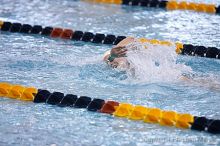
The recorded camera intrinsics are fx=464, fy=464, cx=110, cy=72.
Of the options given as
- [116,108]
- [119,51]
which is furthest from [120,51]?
[116,108]

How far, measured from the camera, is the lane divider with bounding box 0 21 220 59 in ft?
16.5

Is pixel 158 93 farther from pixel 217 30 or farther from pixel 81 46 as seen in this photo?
pixel 217 30

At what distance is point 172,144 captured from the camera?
115 inches

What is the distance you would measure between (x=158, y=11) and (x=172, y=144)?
4.20m

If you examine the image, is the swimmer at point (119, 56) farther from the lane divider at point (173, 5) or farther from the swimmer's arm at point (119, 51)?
the lane divider at point (173, 5)


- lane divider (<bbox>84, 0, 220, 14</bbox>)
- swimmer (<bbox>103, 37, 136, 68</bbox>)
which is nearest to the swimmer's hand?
swimmer (<bbox>103, 37, 136, 68</bbox>)

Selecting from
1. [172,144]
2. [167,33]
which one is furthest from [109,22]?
[172,144]

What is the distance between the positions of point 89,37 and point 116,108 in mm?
2125

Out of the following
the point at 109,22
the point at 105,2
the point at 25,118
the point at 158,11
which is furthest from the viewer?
the point at 105,2

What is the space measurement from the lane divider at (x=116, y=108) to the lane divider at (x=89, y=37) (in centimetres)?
158

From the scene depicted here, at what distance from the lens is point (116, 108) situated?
349cm

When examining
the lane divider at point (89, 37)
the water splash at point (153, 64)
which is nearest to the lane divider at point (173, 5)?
the lane divider at point (89, 37)

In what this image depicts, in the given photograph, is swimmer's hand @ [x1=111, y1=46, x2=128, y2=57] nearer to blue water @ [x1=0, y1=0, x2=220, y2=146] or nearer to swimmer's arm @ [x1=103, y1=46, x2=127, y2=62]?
swimmer's arm @ [x1=103, y1=46, x2=127, y2=62]

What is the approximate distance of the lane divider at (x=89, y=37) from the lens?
16.5ft
